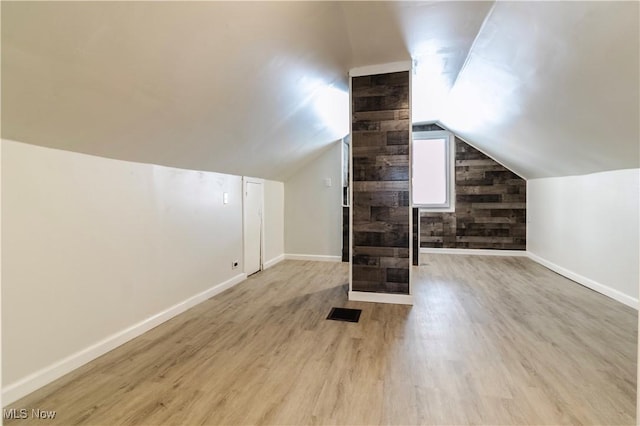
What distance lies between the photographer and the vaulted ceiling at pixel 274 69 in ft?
4.85

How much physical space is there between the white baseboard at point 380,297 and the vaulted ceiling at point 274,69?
79.6 inches

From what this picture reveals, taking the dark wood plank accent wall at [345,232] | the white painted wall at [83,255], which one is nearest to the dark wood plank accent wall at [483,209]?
the dark wood plank accent wall at [345,232]

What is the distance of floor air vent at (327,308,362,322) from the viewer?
291 centimetres

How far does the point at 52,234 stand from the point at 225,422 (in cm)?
151

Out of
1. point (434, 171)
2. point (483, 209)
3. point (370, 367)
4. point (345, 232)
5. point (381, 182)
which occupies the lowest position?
point (370, 367)

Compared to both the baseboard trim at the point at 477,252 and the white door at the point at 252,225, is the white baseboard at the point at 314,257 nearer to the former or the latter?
→ the white door at the point at 252,225

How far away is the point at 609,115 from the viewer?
2383 millimetres

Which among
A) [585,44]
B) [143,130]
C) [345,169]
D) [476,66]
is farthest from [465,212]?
[143,130]

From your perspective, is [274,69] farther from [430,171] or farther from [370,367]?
[430,171]

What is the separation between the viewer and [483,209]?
598 cm

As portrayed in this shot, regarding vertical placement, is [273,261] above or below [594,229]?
below

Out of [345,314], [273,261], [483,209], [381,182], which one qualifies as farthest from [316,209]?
[483,209]

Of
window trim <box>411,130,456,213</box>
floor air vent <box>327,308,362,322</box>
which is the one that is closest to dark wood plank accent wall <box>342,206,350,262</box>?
window trim <box>411,130,456,213</box>

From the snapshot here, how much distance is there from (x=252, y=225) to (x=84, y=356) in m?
2.59
